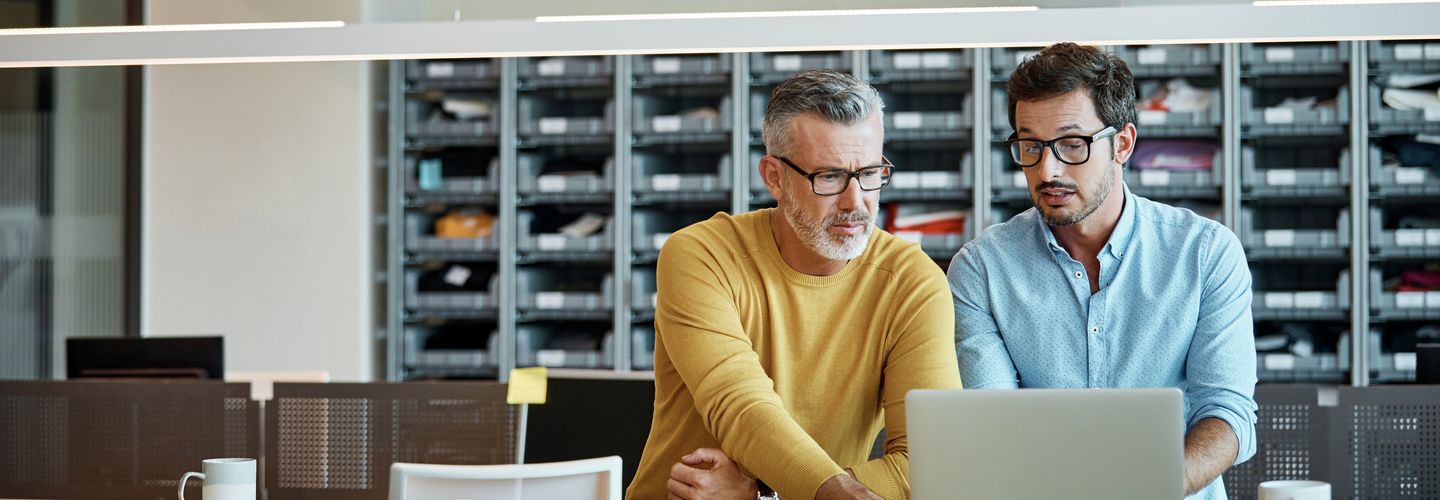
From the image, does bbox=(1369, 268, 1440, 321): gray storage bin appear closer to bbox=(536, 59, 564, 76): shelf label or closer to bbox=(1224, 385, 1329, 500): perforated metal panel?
bbox=(1224, 385, 1329, 500): perforated metal panel

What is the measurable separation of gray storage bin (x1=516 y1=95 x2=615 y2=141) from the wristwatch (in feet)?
11.1

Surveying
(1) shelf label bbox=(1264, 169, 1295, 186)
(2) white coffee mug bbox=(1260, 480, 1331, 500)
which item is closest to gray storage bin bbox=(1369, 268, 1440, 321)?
(1) shelf label bbox=(1264, 169, 1295, 186)

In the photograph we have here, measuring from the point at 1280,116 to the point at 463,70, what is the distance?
300 cm

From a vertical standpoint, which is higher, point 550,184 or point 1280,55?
point 1280,55

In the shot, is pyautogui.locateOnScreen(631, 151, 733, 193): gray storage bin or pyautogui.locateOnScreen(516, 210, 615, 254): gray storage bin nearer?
pyautogui.locateOnScreen(631, 151, 733, 193): gray storage bin

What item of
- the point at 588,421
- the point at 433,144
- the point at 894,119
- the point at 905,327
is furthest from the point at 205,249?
the point at 905,327

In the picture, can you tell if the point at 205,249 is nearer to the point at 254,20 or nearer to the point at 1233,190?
the point at 254,20

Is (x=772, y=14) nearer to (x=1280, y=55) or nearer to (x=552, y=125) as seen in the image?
(x=552, y=125)

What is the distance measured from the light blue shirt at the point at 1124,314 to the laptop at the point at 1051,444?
1.71 feet

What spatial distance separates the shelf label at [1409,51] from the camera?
4588 mm

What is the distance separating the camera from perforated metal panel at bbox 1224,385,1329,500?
2498 millimetres

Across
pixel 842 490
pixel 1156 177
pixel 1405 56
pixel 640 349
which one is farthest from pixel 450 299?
pixel 842 490

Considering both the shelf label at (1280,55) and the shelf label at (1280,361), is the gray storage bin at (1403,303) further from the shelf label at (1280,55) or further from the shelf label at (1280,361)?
the shelf label at (1280,55)

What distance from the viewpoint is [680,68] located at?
16.5 ft
